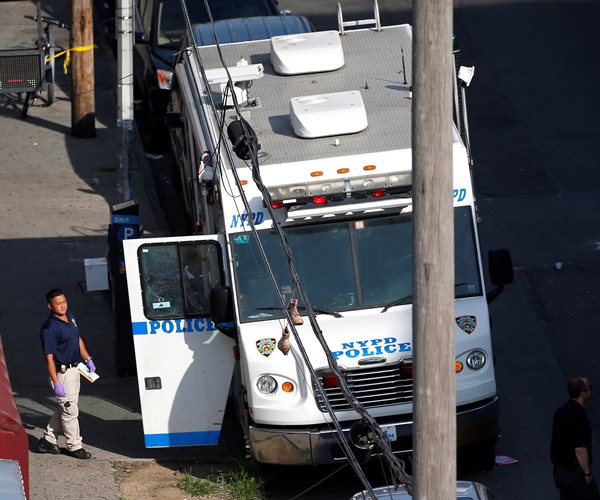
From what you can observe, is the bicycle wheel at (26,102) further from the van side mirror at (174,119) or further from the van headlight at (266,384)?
the van headlight at (266,384)

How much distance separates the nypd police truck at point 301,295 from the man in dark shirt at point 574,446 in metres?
1.16

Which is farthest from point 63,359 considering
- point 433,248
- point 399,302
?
point 433,248

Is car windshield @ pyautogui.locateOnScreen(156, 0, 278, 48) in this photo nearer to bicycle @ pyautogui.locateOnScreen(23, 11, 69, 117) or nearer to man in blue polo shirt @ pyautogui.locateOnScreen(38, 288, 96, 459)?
bicycle @ pyautogui.locateOnScreen(23, 11, 69, 117)

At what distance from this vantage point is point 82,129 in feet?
67.8

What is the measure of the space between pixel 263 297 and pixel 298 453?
131 centimetres

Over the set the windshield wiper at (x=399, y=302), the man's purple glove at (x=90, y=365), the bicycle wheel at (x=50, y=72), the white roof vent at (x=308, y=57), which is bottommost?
the man's purple glove at (x=90, y=365)

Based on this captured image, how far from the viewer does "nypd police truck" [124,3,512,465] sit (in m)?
11.2

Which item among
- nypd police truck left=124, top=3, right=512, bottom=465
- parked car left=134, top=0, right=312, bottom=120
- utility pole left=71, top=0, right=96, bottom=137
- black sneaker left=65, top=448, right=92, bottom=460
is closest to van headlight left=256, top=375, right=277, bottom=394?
nypd police truck left=124, top=3, right=512, bottom=465

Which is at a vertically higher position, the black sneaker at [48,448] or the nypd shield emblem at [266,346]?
the nypd shield emblem at [266,346]

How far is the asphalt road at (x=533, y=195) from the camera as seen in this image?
12805 mm

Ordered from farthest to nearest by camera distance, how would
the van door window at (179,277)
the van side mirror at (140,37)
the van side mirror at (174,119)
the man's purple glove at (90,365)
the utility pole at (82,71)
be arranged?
the utility pole at (82,71) < the van side mirror at (140,37) < the van side mirror at (174,119) < the man's purple glove at (90,365) < the van door window at (179,277)

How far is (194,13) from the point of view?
19.3 m

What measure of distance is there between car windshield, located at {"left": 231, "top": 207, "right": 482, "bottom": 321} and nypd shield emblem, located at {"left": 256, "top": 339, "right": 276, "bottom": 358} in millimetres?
235

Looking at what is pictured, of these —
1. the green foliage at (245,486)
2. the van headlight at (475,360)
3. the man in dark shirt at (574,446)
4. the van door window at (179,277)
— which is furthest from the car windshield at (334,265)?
the man in dark shirt at (574,446)
